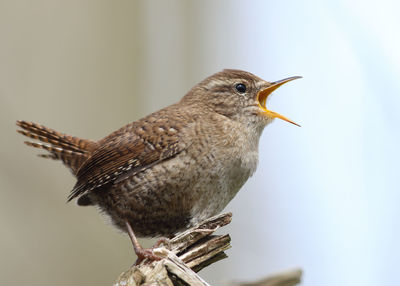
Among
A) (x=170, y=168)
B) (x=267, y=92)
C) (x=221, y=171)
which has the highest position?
(x=267, y=92)

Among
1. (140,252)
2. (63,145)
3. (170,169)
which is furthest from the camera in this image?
(63,145)

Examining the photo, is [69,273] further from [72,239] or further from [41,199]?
[41,199]

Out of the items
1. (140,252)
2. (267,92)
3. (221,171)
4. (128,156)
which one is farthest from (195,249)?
(267,92)

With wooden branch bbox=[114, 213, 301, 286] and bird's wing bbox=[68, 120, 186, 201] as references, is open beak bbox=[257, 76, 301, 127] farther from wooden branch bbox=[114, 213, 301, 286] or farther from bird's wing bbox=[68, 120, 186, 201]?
wooden branch bbox=[114, 213, 301, 286]

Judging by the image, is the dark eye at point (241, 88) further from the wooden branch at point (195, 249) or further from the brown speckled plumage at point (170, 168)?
the wooden branch at point (195, 249)

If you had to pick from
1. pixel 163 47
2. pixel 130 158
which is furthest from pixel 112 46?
pixel 130 158

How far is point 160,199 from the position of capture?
11.4 feet

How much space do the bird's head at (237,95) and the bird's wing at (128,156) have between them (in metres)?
0.54

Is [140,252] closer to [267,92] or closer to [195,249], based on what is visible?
[195,249]

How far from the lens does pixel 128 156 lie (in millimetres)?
3584

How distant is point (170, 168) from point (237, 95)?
→ 0.88 meters

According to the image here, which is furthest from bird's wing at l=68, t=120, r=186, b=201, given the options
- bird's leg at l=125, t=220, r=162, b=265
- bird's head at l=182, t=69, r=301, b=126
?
bird's head at l=182, t=69, r=301, b=126

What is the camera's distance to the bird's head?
3.94 metres

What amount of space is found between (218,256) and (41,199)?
2730mm
